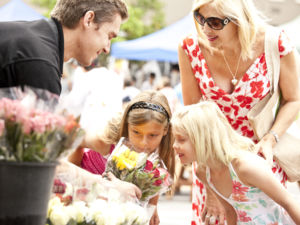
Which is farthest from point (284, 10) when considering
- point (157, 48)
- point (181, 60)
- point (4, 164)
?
point (4, 164)

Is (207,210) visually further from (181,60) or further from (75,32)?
(75,32)

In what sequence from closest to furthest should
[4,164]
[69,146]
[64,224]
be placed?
[4,164]
[69,146]
[64,224]

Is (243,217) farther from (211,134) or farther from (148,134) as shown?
(148,134)

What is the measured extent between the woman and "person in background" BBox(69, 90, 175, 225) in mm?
265

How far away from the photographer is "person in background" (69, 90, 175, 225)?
388 centimetres

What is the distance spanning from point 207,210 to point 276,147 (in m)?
0.57

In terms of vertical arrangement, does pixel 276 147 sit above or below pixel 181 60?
below

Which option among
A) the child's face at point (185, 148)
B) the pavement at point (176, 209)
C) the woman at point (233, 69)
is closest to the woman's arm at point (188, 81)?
the woman at point (233, 69)

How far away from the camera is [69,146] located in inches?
79.4

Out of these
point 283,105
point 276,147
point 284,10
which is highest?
point 284,10

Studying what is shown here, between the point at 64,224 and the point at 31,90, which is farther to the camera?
the point at 64,224

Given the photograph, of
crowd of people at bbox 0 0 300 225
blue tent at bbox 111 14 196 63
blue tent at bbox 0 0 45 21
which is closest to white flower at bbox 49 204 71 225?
crowd of people at bbox 0 0 300 225

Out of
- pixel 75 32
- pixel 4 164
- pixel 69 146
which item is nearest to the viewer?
pixel 4 164

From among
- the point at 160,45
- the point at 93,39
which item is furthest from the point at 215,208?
the point at 160,45
